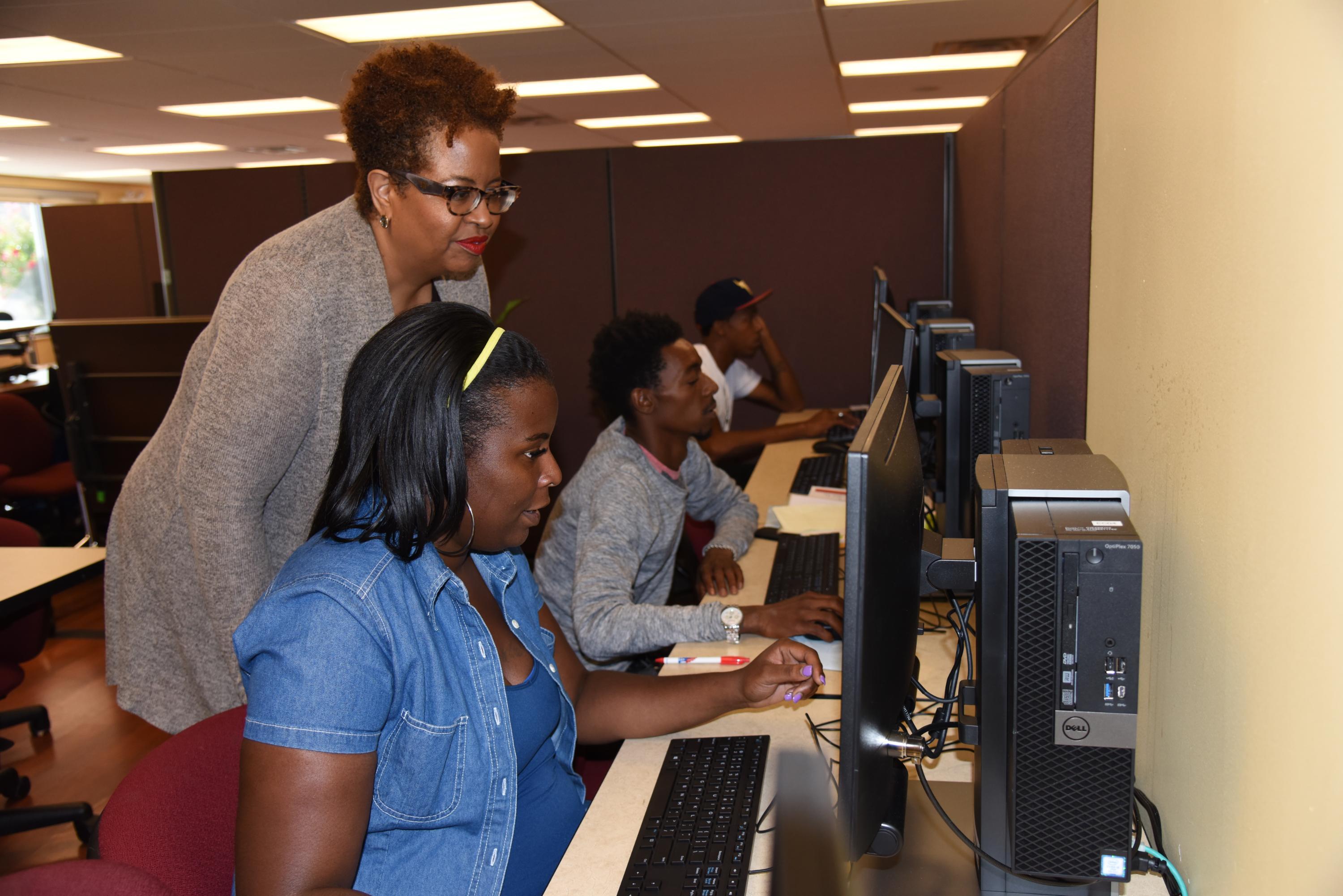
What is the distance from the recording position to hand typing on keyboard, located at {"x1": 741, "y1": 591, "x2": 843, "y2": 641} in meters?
1.49

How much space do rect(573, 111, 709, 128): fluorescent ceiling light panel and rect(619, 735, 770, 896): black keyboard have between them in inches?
263

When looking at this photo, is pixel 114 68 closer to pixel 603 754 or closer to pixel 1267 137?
pixel 603 754

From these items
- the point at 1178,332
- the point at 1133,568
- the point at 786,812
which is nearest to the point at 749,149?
the point at 1178,332

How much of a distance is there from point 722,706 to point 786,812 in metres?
0.96

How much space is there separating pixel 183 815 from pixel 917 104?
296 inches

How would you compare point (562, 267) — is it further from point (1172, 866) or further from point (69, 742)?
point (1172, 866)

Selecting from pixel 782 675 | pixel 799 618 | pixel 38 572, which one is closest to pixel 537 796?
pixel 782 675

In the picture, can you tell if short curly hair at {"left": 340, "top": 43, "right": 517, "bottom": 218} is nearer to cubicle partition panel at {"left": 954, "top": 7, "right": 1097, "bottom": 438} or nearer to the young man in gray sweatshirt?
the young man in gray sweatshirt

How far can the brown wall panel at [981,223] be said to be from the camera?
7.88 feet

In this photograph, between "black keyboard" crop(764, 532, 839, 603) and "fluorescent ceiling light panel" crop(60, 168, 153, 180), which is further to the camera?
"fluorescent ceiling light panel" crop(60, 168, 153, 180)

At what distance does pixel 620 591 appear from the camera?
1.61 meters

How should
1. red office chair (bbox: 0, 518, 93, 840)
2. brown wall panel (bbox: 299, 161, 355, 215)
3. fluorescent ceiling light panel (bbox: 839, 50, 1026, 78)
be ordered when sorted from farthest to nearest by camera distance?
1. fluorescent ceiling light panel (bbox: 839, 50, 1026, 78)
2. brown wall panel (bbox: 299, 161, 355, 215)
3. red office chair (bbox: 0, 518, 93, 840)

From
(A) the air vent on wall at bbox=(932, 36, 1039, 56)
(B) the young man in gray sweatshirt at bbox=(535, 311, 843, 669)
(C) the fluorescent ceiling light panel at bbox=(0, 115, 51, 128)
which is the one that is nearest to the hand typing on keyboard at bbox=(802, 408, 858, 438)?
(B) the young man in gray sweatshirt at bbox=(535, 311, 843, 669)

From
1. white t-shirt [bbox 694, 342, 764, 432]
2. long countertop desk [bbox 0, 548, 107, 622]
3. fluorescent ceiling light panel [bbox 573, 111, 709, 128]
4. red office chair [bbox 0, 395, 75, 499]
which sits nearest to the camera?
long countertop desk [bbox 0, 548, 107, 622]
